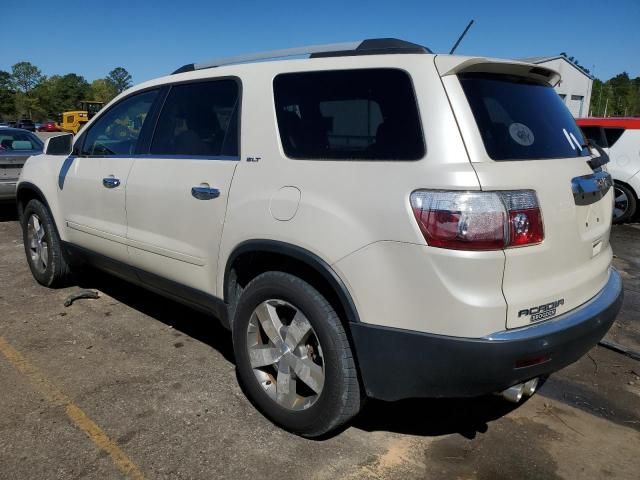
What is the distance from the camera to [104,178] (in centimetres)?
388

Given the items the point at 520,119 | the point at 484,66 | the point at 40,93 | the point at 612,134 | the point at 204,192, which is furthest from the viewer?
the point at 40,93

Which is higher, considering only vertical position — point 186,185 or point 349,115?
point 349,115

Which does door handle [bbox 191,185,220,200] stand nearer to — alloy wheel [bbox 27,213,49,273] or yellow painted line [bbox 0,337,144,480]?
yellow painted line [bbox 0,337,144,480]

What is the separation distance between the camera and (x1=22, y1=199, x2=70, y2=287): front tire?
4.74 m

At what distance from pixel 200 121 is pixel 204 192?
55 cm

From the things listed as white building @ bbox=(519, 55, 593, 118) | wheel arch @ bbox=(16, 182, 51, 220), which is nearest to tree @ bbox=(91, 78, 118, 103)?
white building @ bbox=(519, 55, 593, 118)

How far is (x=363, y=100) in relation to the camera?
8.30ft

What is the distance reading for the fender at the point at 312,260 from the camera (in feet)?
7.71

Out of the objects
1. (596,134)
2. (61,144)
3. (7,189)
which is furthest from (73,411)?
(596,134)

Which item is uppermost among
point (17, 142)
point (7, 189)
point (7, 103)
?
point (17, 142)

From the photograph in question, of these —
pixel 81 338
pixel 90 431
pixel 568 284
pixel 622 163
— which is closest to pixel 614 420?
pixel 568 284

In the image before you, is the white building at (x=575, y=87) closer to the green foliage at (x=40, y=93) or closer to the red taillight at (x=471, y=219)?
the red taillight at (x=471, y=219)

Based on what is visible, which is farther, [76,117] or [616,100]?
[616,100]

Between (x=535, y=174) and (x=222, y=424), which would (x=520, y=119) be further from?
(x=222, y=424)
